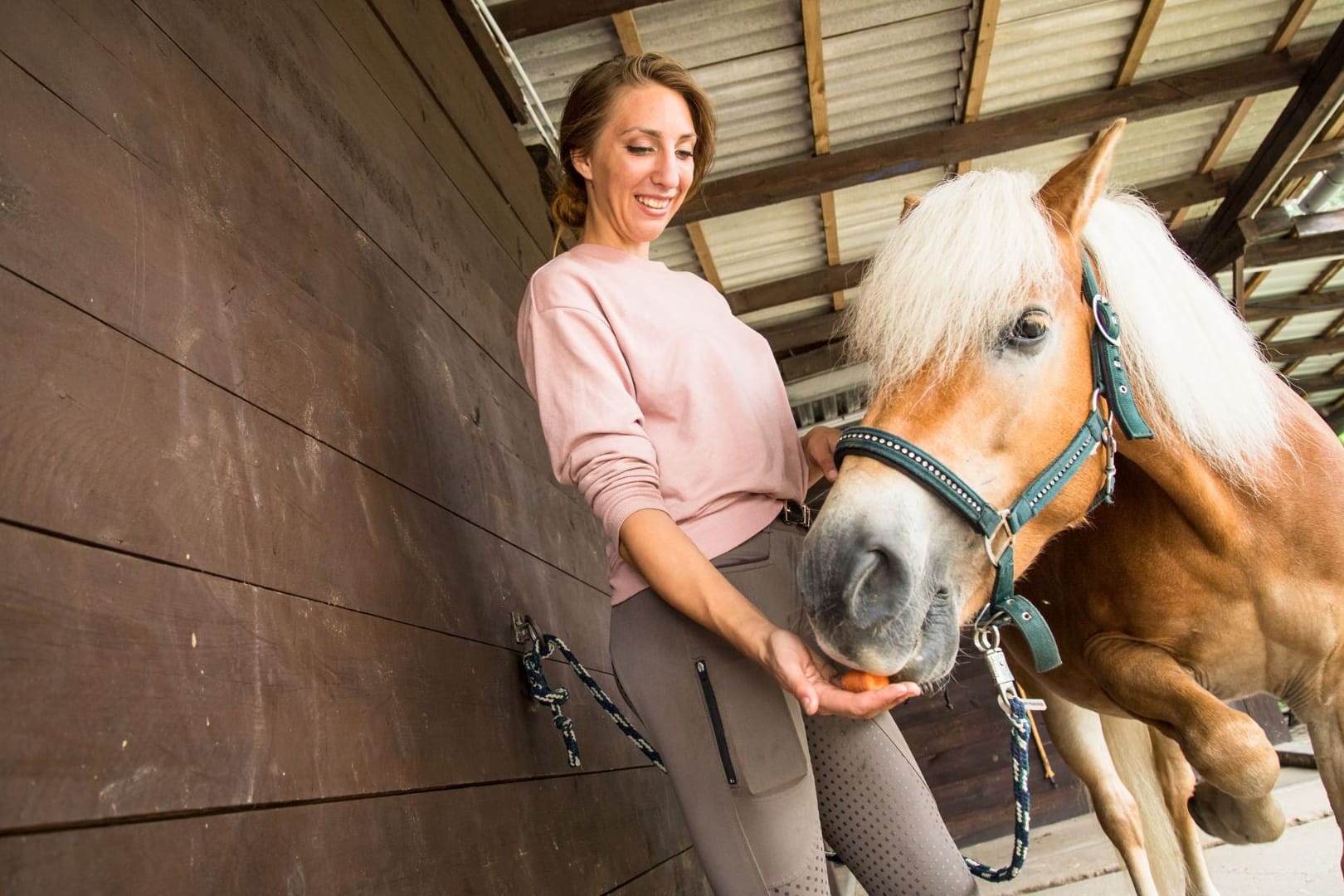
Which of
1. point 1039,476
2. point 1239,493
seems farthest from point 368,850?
point 1239,493

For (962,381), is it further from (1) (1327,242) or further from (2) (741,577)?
(1) (1327,242)

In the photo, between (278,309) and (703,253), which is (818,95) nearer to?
(703,253)

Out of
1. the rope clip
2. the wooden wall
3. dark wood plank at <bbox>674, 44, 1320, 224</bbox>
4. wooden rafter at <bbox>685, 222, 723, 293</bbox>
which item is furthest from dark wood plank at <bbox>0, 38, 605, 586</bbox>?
wooden rafter at <bbox>685, 222, 723, 293</bbox>

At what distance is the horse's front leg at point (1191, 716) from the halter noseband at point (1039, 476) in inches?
12.8

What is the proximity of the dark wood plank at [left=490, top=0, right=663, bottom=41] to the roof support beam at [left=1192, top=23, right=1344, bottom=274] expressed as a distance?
2.91m

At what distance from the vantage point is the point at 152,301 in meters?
0.89

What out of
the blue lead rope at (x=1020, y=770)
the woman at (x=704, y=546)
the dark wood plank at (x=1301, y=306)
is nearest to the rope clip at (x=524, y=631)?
the woman at (x=704, y=546)

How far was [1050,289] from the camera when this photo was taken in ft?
4.42

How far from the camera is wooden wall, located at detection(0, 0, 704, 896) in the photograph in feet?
2.27

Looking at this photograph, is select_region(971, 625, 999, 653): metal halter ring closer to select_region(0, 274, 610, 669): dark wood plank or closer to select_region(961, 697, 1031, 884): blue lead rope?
select_region(961, 697, 1031, 884): blue lead rope

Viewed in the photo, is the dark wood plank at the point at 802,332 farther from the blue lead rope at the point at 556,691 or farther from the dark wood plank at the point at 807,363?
the blue lead rope at the point at 556,691

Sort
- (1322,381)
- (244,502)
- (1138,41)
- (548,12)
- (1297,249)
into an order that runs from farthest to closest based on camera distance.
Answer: (1322,381) < (1297,249) < (1138,41) < (548,12) < (244,502)

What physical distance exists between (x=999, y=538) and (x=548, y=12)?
97.7 inches

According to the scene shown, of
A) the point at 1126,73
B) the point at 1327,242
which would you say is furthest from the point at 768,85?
the point at 1327,242
